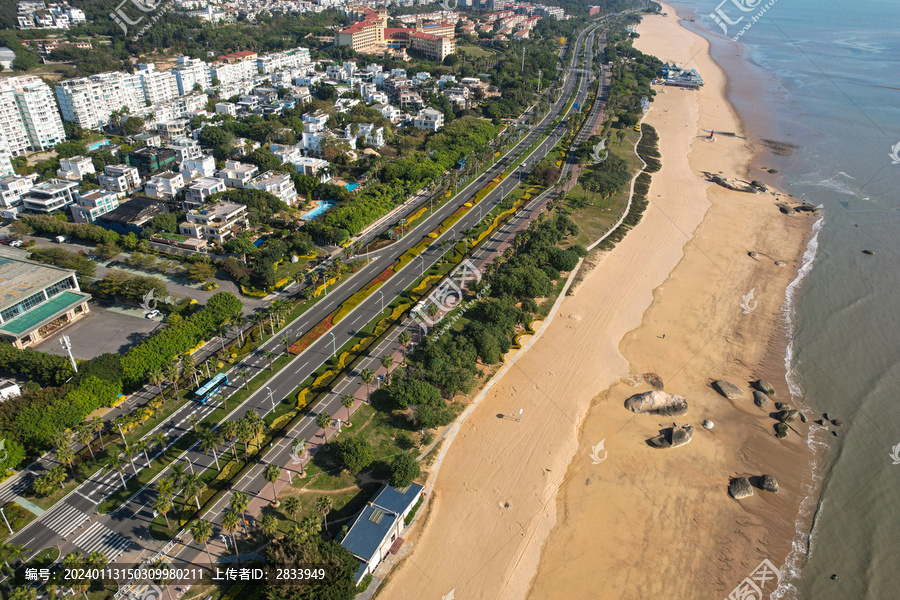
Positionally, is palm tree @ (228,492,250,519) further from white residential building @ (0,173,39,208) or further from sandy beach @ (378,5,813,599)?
white residential building @ (0,173,39,208)

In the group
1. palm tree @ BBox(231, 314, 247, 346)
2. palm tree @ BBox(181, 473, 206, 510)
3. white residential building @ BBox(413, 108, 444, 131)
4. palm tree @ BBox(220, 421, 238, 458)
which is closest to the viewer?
palm tree @ BBox(181, 473, 206, 510)

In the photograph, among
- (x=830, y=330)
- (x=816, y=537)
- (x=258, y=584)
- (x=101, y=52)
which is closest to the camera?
(x=258, y=584)

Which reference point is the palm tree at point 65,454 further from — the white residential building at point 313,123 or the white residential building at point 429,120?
the white residential building at point 429,120

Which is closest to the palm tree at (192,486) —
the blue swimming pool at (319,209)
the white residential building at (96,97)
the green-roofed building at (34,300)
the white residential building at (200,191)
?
the green-roofed building at (34,300)

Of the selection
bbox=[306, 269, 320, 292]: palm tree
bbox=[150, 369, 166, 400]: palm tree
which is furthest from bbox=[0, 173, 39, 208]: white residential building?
bbox=[150, 369, 166, 400]: palm tree

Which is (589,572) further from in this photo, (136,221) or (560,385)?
(136,221)

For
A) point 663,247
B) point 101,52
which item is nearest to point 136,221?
point 663,247
